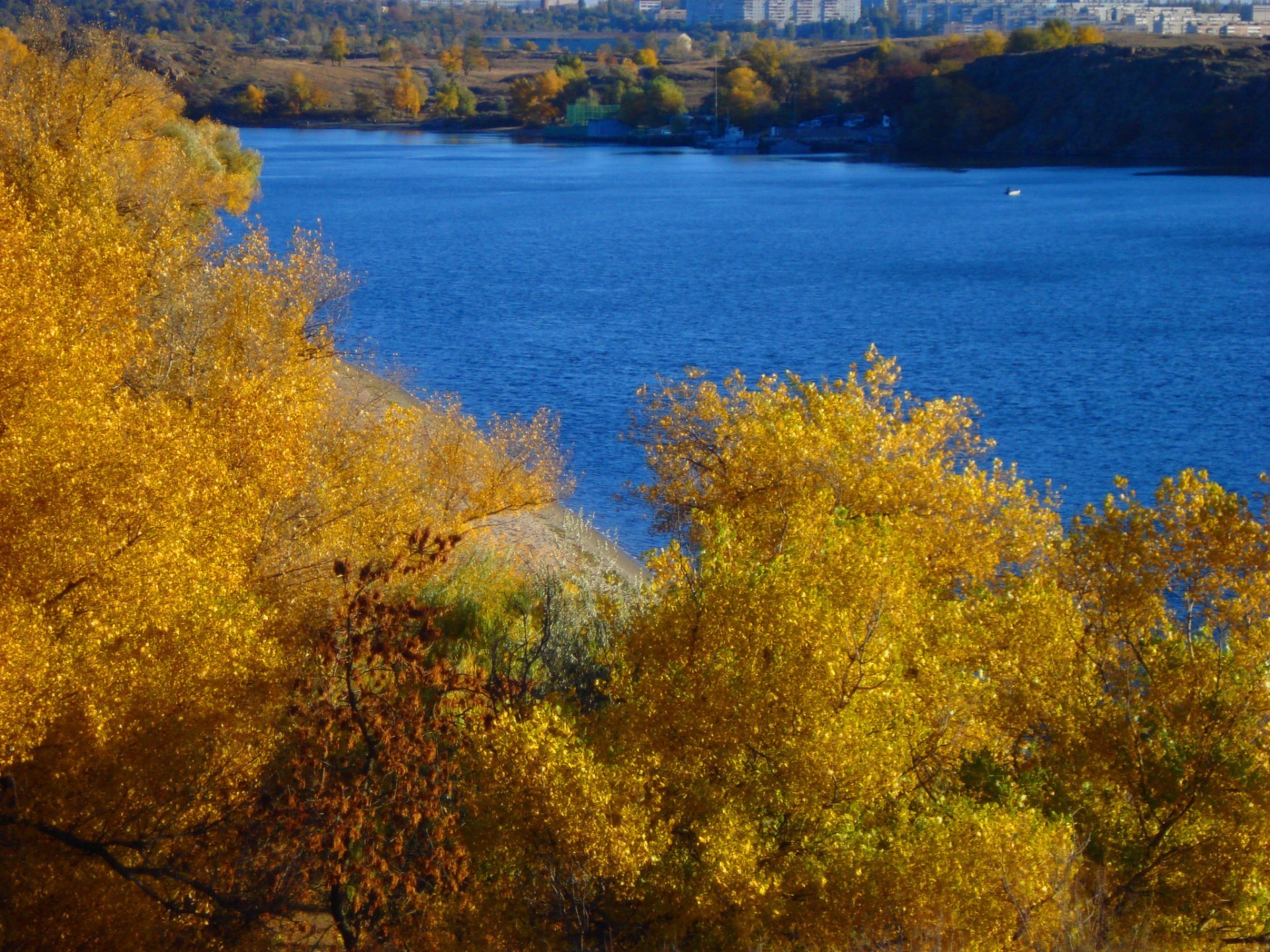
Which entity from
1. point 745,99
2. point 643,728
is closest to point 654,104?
point 745,99

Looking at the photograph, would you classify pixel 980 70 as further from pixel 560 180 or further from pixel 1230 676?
pixel 1230 676

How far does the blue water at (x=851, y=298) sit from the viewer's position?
3806 centimetres

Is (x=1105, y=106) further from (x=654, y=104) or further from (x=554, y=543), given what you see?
(x=554, y=543)

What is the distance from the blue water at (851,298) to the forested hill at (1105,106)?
17350mm

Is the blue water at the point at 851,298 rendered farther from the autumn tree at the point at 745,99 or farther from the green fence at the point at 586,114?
the green fence at the point at 586,114

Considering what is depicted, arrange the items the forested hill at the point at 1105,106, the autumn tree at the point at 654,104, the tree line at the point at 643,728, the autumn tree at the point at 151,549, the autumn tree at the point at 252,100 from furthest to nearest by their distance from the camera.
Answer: the autumn tree at the point at 654,104 → the autumn tree at the point at 252,100 → the forested hill at the point at 1105,106 → the autumn tree at the point at 151,549 → the tree line at the point at 643,728

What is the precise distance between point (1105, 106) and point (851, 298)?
289 feet

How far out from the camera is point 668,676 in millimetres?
11039

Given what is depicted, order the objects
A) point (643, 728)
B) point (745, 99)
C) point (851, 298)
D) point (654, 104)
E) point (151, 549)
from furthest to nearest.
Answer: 1. point (654, 104)
2. point (745, 99)
3. point (851, 298)
4. point (151, 549)
5. point (643, 728)

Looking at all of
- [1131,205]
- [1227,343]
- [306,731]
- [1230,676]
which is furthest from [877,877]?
[1131,205]

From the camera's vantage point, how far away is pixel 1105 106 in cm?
13400

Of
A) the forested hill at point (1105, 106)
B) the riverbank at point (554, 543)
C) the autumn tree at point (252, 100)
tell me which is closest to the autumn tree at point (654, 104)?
the forested hill at point (1105, 106)

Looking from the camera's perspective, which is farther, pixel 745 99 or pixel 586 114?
pixel 586 114

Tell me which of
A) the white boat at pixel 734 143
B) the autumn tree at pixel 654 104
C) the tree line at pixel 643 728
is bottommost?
the white boat at pixel 734 143
